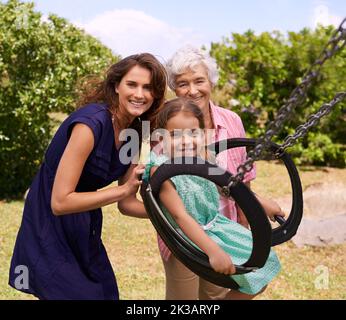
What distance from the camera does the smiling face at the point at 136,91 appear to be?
2.68 m

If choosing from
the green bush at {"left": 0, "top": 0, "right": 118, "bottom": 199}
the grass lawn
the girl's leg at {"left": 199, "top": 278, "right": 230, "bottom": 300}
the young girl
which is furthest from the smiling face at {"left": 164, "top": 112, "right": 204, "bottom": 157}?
the green bush at {"left": 0, "top": 0, "right": 118, "bottom": 199}

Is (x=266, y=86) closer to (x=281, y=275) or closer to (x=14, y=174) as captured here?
(x=14, y=174)

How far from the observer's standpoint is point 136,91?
268 centimetres

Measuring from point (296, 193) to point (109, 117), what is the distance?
930 mm

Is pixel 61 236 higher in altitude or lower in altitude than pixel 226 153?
lower

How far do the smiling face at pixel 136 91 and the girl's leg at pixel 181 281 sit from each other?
80 cm

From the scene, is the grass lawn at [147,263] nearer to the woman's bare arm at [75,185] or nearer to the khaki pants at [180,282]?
the khaki pants at [180,282]

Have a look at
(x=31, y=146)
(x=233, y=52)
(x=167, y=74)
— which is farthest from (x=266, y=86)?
(x=167, y=74)

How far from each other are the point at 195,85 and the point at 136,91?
0.40 meters

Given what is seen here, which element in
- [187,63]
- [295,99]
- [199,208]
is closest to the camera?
[295,99]

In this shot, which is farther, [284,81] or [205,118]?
[284,81]

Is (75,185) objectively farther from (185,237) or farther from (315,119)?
(315,119)

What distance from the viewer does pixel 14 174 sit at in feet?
24.8

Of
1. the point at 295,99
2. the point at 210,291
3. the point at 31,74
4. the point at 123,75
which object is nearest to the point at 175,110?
the point at 123,75
